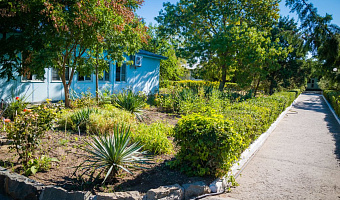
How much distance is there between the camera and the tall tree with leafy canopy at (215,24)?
17.3 m

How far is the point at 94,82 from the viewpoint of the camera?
41.9ft

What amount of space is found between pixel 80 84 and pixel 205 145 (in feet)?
32.7

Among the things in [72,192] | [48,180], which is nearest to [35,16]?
[48,180]

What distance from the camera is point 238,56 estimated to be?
663 inches

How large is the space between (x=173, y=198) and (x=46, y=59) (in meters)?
6.52

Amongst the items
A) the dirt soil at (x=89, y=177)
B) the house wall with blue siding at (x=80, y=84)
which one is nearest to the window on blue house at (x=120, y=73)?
the house wall with blue siding at (x=80, y=84)

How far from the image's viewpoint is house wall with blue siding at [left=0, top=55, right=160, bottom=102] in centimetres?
980

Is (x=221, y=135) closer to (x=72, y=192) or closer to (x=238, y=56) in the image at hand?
(x=72, y=192)

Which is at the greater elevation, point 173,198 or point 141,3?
point 141,3

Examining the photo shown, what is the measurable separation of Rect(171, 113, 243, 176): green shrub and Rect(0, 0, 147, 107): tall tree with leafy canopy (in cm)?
536

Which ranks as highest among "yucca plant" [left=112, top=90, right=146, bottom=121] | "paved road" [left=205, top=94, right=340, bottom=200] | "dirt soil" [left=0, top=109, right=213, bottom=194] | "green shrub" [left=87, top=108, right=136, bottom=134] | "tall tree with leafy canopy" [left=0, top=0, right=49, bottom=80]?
"tall tree with leafy canopy" [left=0, top=0, right=49, bottom=80]

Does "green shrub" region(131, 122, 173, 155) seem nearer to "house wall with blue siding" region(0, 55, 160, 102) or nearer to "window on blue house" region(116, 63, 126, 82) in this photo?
"house wall with blue siding" region(0, 55, 160, 102)

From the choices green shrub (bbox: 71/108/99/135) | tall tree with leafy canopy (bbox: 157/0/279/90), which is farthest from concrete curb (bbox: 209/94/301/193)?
tall tree with leafy canopy (bbox: 157/0/279/90)

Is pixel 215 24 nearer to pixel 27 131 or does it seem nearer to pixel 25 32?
pixel 25 32
